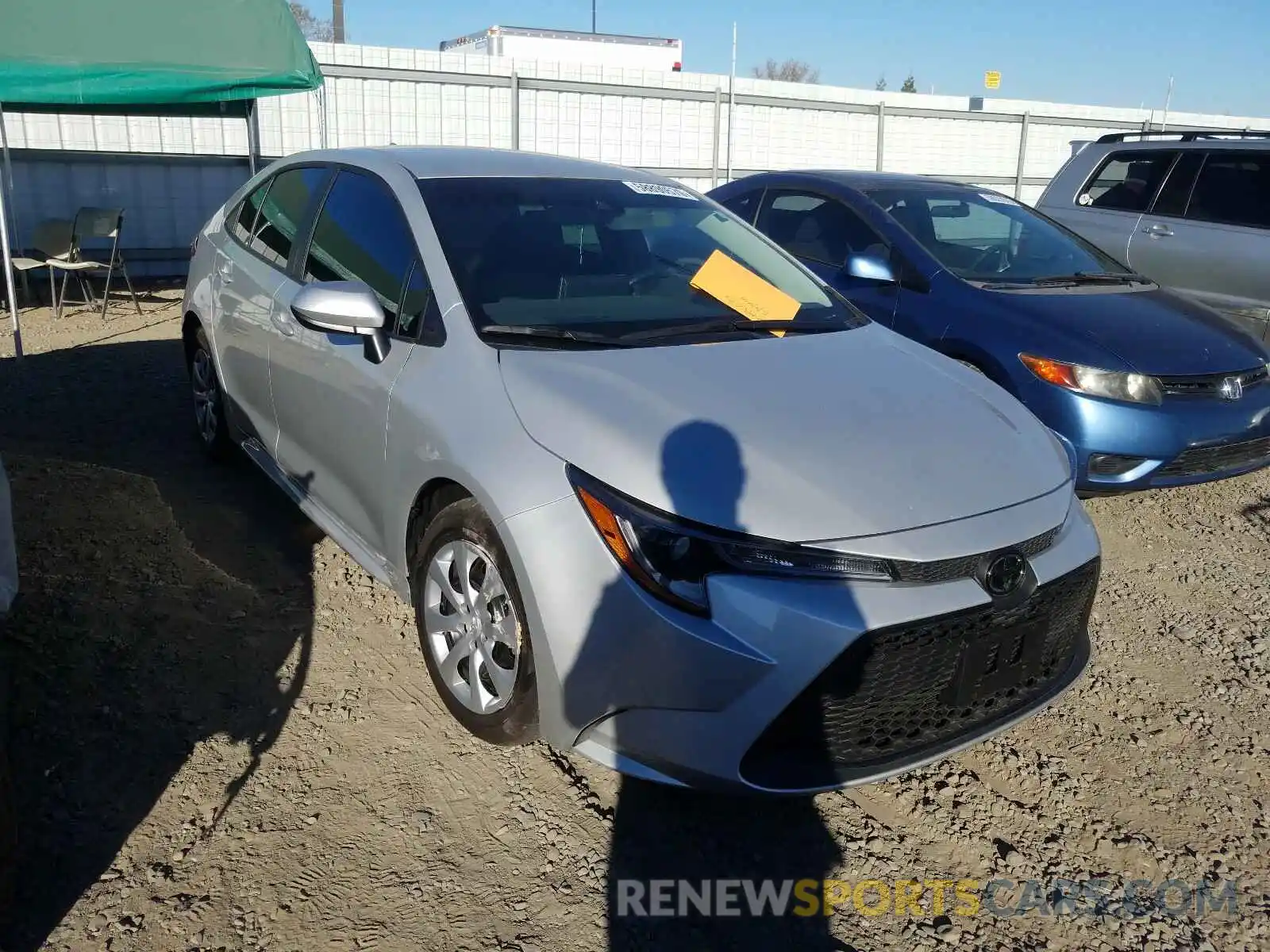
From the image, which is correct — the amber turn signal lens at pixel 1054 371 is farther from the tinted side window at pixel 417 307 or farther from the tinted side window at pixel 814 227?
the tinted side window at pixel 417 307

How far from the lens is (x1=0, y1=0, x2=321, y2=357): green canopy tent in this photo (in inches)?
279

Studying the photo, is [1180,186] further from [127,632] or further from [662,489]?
[127,632]

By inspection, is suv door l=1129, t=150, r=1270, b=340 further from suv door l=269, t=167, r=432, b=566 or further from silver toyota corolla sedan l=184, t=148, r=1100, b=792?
suv door l=269, t=167, r=432, b=566

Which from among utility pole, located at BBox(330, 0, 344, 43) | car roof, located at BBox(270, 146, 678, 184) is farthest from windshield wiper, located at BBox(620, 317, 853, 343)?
utility pole, located at BBox(330, 0, 344, 43)

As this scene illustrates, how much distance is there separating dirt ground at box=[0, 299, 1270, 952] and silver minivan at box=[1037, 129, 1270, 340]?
117 inches

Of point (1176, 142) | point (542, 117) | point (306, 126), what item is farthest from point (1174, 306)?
point (306, 126)

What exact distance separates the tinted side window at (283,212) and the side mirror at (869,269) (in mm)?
2412

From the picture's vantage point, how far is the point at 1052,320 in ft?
15.2

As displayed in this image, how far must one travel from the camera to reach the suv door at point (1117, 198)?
22.7 ft

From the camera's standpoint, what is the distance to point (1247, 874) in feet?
8.48

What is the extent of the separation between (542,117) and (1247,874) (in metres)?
11.5

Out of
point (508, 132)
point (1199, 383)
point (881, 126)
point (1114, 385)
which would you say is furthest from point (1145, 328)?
point (881, 126)

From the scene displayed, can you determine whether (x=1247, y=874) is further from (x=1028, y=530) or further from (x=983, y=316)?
(x=983, y=316)

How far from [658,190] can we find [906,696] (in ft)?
7.53
